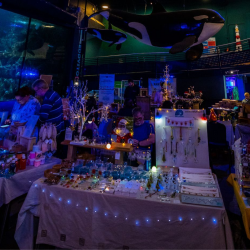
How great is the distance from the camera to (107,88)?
6566 mm

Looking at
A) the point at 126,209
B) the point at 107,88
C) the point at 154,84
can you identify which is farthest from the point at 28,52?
the point at 154,84

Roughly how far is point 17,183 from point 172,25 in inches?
115

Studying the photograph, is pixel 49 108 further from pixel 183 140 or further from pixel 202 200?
pixel 202 200

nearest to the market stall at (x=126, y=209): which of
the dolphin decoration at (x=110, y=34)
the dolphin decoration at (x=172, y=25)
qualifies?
the dolphin decoration at (x=172, y=25)

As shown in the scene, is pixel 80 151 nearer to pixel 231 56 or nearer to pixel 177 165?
pixel 177 165

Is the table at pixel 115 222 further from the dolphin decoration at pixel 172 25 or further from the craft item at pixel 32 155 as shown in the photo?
the dolphin decoration at pixel 172 25

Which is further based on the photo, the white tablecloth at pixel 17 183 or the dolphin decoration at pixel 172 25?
the dolphin decoration at pixel 172 25

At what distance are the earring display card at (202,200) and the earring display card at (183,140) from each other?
30.1 inches

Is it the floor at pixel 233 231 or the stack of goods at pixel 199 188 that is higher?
the stack of goods at pixel 199 188

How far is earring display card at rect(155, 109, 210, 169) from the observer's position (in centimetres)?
223

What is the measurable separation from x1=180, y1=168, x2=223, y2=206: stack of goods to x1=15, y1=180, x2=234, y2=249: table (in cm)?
8

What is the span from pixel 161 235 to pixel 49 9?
5225 millimetres

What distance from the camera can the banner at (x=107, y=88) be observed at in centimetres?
651

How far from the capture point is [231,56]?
297 inches
